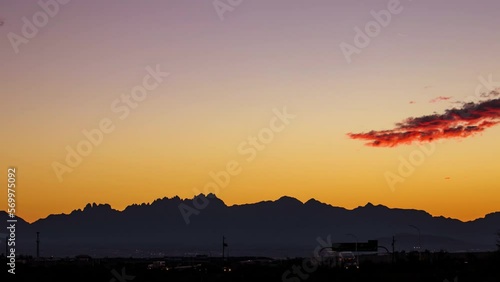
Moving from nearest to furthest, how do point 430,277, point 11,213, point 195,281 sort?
point 11,213
point 430,277
point 195,281

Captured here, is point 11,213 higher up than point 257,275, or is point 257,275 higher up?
point 11,213

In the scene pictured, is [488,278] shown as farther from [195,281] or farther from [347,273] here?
[195,281]

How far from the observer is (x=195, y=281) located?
9669 centimetres

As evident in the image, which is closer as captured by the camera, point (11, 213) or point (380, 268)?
point (11, 213)

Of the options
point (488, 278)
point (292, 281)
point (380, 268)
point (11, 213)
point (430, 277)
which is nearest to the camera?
point (11, 213)

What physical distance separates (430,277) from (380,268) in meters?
26.7

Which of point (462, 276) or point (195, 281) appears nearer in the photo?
point (462, 276)

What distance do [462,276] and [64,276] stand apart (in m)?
55.4

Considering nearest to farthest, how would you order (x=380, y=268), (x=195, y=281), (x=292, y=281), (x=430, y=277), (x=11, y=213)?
(x=11, y=213)
(x=430, y=277)
(x=292, y=281)
(x=195, y=281)
(x=380, y=268)

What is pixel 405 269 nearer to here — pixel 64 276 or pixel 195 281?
pixel 195 281

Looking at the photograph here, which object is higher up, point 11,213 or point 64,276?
point 11,213

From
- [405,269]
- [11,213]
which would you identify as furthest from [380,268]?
[11,213]

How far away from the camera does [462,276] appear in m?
74.9

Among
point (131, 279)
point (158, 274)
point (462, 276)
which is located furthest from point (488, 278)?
point (158, 274)
